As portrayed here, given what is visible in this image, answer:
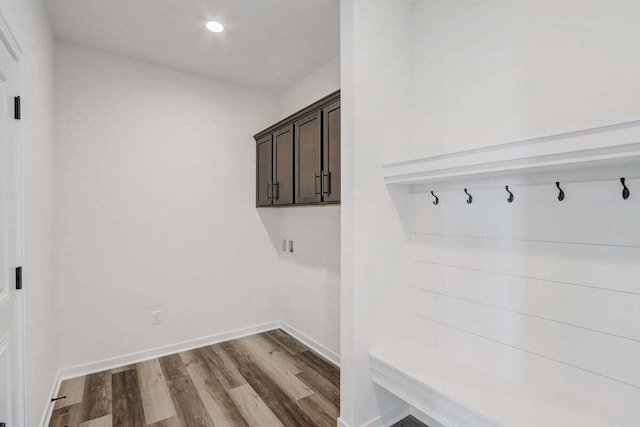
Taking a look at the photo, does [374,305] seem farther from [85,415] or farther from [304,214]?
[85,415]

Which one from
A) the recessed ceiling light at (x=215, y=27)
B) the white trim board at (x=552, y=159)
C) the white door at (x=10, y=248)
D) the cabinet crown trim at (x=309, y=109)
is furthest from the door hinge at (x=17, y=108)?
the white trim board at (x=552, y=159)

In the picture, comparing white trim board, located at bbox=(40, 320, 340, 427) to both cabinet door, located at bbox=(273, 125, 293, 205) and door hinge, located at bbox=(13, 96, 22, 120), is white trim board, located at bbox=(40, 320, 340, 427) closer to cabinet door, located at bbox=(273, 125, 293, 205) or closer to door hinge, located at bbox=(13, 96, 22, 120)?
cabinet door, located at bbox=(273, 125, 293, 205)

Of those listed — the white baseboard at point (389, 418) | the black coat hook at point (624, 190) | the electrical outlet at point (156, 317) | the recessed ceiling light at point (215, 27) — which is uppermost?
the recessed ceiling light at point (215, 27)

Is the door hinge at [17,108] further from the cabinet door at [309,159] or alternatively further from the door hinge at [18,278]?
the cabinet door at [309,159]

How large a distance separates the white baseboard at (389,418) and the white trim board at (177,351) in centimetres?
81

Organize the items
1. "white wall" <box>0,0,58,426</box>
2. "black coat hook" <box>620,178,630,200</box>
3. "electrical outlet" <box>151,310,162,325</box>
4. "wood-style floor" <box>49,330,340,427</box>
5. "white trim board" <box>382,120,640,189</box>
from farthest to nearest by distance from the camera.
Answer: "electrical outlet" <box>151,310,162,325</box> → "wood-style floor" <box>49,330,340,427</box> → "white wall" <box>0,0,58,426</box> → "black coat hook" <box>620,178,630,200</box> → "white trim board" <box>382,120,640,189</box>

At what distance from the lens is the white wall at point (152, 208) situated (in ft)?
8.43

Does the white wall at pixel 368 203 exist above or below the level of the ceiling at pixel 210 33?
below

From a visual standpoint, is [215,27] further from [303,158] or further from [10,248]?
[10,248]

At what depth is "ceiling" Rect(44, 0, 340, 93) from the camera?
2.12 meters

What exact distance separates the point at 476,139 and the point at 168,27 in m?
2.36

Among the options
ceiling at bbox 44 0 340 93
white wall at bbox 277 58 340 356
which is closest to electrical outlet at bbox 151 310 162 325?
white wall at bbox 277 58 340 356

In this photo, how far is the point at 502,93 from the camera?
161cm

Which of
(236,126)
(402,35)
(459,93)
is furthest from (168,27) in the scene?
(459,93)
